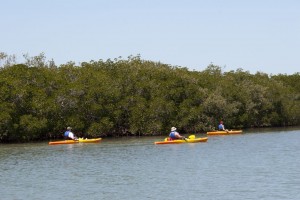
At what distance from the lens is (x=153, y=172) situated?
31.9 metres

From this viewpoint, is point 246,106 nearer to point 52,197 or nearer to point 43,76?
point 43,76

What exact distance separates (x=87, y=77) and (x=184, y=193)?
38642mm

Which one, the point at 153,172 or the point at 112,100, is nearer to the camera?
the point at 153,172

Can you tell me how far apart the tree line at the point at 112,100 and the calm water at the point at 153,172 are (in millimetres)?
7964

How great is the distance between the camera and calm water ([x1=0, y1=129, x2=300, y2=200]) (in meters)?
25.6

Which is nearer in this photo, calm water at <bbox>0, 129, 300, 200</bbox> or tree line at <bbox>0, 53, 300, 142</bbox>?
calm water at <bbox>0, 129, 300, 200</bbox>

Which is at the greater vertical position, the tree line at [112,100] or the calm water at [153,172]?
the tree line at [112,100]

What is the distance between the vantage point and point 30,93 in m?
56.5

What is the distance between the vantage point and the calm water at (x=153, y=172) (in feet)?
84.0

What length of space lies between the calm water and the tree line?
796 centimetres

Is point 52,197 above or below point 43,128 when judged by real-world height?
below

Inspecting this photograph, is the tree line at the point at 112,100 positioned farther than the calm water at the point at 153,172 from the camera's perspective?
Yes

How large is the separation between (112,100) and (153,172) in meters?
32.0

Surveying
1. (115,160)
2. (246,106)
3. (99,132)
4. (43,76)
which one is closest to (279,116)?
(246,106)
